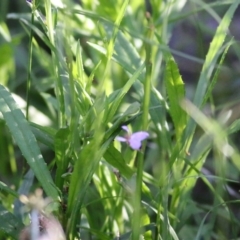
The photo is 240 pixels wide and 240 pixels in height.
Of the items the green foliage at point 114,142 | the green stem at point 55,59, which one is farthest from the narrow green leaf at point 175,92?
the green stem at point 55,59

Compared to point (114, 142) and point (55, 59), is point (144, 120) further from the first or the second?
point (114, 142)

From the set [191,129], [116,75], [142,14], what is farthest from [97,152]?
[142,14]

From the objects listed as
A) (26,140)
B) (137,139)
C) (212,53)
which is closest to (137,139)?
(137,139)

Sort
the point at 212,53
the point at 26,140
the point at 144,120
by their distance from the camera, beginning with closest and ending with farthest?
the point at 144,120 → the point at 26,140 → the point at 212,53

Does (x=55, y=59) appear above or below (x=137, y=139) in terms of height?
above

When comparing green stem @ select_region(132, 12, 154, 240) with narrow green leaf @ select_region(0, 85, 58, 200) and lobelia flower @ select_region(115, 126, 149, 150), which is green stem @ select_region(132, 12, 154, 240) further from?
narrow green leaf @ select_region(0, 85, 58, 200)

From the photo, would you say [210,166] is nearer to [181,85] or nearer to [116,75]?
[116,75]

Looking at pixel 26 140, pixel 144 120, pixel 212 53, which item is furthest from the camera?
pixel 212 53

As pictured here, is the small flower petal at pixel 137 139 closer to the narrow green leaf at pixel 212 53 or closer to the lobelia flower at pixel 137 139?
the lobelia flower at pixel 137 139
